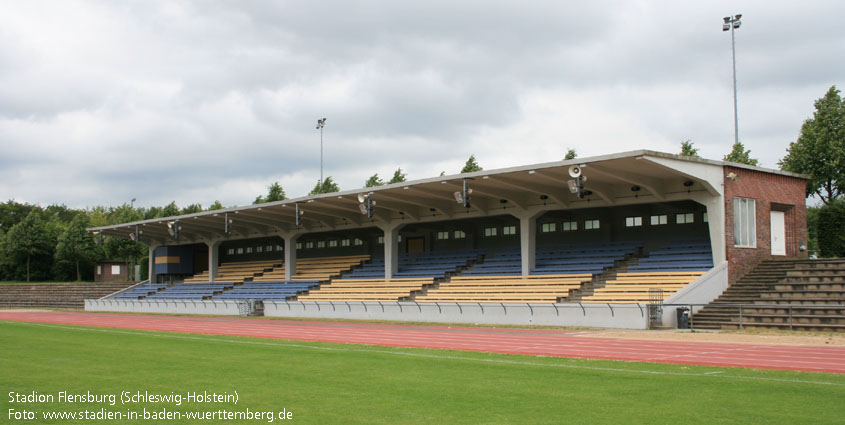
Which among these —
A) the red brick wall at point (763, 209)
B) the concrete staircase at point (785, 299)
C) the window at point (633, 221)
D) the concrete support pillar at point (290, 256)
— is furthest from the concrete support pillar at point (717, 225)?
the concrete support pillar at point (290, 256)

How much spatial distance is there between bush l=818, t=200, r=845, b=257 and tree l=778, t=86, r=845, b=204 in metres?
7.46

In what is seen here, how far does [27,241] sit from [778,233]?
62937 mm

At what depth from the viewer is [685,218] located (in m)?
29.2

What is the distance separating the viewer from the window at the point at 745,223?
25672 mm

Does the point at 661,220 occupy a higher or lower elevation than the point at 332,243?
higher

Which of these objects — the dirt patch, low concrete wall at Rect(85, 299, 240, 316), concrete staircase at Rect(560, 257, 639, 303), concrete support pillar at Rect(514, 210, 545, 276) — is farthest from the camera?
low concrete wall at Rect(85, 299, 240, 316)

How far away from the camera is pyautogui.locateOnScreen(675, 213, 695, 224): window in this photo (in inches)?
1141

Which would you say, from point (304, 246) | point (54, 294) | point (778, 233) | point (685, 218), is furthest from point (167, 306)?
point (778, 233)

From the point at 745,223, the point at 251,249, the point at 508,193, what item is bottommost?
the point at 251,249

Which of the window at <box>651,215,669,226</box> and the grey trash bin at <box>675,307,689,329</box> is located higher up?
the window at <box>651,215,669,226</box>

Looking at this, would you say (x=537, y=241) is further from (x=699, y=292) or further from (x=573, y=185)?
(x=573, y=185)

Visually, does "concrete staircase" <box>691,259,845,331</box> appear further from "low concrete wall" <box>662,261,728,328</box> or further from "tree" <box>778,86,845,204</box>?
"tree" <box>778,86,845,204</box>

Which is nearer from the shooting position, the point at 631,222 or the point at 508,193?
the point at 508,193

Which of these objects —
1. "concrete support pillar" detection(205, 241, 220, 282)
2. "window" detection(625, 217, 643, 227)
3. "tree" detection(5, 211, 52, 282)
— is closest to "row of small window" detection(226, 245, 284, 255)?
"concrete support pillar" detection(205, 241, 220, 282)
